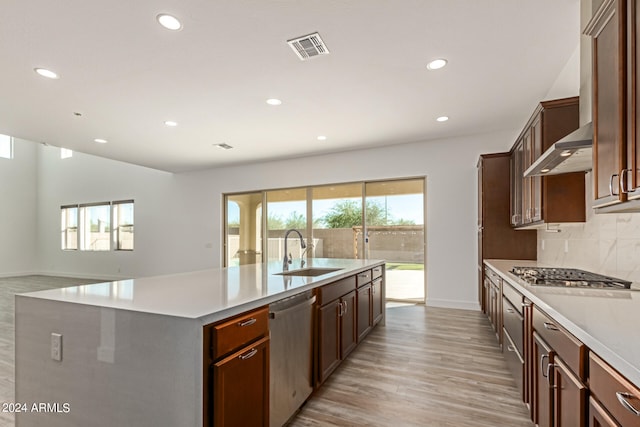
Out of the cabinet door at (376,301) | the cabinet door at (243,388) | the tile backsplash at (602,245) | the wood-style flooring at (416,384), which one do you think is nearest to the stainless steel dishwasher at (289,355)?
the cabinet door at (243,388)

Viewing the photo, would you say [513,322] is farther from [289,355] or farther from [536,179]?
[289,355]

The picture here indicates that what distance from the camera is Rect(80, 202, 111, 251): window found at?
912 cm

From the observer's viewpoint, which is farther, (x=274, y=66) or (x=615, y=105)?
(x=274, y=66)

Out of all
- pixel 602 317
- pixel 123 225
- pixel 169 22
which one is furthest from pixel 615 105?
pixel 123 225

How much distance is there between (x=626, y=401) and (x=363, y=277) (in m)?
2.55

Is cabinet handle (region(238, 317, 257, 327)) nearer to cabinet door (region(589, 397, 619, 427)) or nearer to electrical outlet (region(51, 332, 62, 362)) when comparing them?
electrical outlet (region(51, 332, 62, 362))

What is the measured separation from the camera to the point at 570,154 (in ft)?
6.06

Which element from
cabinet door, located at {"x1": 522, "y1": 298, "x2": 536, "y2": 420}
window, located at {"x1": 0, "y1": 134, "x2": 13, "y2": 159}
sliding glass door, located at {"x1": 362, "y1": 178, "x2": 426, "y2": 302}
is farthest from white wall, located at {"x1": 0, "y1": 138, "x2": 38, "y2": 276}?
cabinet door, located at {"x1": 522, "y1": 298, "x2": 536, "y2": 420}

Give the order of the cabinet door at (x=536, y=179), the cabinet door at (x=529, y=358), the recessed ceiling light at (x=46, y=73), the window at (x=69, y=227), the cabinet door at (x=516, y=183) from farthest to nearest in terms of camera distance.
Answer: the window at (x=69, y=227) → the cabinet door at (x=516, y=183) → the recessed ceiling light at (x=46, y=73) → the cabinet door at (x=536, y=179) → the cabinet door at (x=529, y=358)

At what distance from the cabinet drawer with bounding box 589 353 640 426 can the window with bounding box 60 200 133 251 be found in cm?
979

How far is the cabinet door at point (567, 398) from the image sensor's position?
1156 mm

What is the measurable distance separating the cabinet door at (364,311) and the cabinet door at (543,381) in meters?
1.65

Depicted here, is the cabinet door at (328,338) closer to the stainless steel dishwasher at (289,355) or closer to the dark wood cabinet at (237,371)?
the stainless steel dishwasher at (289,355)

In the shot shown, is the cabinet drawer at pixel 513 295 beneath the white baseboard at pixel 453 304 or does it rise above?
above
